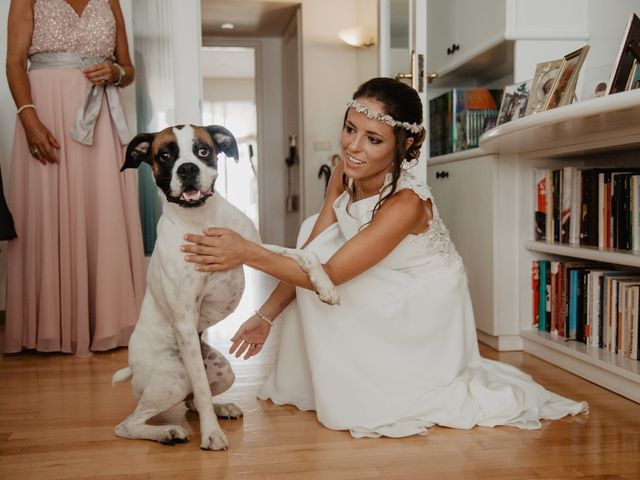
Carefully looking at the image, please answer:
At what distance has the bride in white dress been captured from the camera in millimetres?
1783

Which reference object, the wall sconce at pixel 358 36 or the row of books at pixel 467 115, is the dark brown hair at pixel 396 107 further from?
the wall sconce at pixel 358 36

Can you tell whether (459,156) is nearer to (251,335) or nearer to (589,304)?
(589,304)

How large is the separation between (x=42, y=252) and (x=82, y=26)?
3.28 ft

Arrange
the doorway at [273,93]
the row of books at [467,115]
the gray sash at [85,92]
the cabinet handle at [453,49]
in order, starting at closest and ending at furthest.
→ the gray sash at [85,92] < the row of books at [467,115] < the cabinet handle at [453,49] < the doorway at [273,93]

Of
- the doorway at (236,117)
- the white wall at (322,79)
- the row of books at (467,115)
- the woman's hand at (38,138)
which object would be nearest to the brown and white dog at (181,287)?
the woman's hand at (38,138)

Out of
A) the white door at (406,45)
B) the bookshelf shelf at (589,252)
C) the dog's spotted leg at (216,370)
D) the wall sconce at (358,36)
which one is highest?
the wall sconce at (358,36)

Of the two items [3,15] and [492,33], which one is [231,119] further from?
[492,33]

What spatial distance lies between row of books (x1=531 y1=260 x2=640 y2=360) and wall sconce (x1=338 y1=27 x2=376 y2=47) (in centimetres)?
390

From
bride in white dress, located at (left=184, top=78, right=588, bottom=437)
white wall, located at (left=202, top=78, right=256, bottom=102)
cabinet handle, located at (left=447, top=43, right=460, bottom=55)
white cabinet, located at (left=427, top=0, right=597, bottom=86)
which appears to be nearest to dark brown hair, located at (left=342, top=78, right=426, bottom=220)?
bride in white dress, located at (left=184, top=78, right=588, bottom=437)

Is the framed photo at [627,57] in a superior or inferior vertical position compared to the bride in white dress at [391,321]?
superior

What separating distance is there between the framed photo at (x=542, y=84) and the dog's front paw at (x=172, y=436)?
1.71m

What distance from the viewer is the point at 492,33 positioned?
9.77 feet

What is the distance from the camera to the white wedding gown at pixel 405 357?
5.87 feet

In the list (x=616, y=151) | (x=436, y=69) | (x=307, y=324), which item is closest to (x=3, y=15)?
(x=436, y=69)
